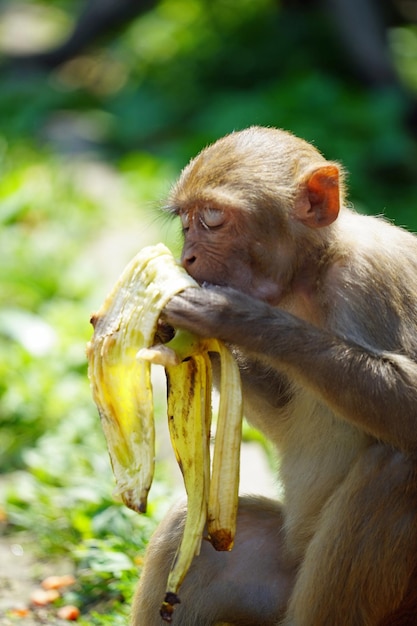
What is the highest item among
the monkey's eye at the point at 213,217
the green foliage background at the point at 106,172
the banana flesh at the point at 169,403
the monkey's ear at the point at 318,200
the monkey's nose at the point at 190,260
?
the green foliage background at the point at 106,172

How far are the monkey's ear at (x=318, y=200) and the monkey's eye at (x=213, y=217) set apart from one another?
320 mm

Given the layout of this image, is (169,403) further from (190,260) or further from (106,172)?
(106,172)

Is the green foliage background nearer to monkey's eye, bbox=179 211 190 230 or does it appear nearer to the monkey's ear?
monkey's eye, bbox=179 211 190 230

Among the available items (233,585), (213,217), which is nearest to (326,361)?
(213,217)

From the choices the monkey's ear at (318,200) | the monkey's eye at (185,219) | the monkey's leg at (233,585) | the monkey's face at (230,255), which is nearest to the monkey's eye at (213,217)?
the monkey's face at (230,255)

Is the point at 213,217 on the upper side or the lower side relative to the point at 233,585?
upper

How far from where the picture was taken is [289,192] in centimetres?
462

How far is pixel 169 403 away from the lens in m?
4.50

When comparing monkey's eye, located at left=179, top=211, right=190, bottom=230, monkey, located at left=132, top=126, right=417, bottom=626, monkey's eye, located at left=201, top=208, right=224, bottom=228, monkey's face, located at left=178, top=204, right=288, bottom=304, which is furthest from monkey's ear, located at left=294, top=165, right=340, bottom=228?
monkey's eye, located at left=179, top=211, right=190, bottom=230

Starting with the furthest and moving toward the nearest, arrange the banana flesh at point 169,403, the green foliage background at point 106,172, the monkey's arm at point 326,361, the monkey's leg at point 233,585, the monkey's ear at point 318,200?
the green foliage background at point 106,172, the monkey's leg at point 233,585, the monkey's ear at point 318,200, the banana flesh at point 169,403, the monkey's arm at point 326,361

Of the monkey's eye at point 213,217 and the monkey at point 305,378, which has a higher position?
the monkey's eye at point 213,217

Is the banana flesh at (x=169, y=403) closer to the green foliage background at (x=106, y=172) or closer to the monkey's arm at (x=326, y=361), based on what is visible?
the monkey's arm at (x=326, y=361)

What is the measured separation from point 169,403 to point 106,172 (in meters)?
7.88

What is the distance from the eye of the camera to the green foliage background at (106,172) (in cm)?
648
